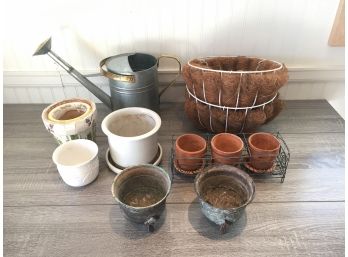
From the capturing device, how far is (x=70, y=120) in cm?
64

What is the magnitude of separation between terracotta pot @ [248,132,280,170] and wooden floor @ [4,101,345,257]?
46 mm

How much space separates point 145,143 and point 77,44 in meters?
0.41

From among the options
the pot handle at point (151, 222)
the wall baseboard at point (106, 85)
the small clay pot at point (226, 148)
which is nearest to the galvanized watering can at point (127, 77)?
the wall baseboard at point (106, 85)

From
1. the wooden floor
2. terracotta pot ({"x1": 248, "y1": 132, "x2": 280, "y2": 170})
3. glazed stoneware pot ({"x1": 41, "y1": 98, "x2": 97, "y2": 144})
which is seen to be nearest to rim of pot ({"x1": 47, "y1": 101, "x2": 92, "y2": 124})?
glazed stoneware pot ({"x1": 41, "y1": 98, "x2": 97, "y2": 144})

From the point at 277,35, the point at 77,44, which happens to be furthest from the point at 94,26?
the point at 277,35

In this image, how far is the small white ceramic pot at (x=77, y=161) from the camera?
58 centimetres

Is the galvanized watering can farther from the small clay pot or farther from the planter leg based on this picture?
the planter leg

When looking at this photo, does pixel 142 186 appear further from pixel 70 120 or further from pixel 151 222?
pixel 70 120

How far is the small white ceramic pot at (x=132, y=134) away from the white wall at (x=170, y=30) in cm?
24

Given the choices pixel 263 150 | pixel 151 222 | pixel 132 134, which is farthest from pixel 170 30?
pixel 151 222

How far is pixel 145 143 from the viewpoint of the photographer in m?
0.61

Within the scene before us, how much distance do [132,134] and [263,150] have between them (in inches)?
12.5

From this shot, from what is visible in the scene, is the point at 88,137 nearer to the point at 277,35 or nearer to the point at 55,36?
the point at 55,36

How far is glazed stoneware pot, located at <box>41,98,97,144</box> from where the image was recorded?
641 millimetres
